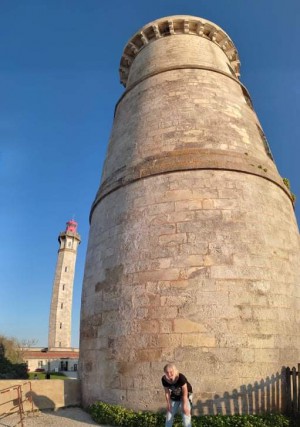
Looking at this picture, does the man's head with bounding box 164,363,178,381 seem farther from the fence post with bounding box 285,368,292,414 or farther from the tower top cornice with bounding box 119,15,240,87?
the tower top cornice with bounding box 119,15,240,87

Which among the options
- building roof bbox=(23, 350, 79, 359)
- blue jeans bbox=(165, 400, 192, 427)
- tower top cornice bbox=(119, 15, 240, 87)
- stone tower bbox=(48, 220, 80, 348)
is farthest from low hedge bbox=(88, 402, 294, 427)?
stone tower bbox=(48, 220, 80, 348)

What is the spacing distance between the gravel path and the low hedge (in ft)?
0.87

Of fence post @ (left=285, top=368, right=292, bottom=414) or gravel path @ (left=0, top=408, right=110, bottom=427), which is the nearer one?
fence post @ (left=285, top=368, right=292, bottom=414)

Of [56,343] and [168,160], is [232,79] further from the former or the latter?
[56,343]

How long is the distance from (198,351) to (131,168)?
15.3ft

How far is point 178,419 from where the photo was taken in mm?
5832

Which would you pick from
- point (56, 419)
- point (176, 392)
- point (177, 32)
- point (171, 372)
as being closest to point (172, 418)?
point (176, 392)

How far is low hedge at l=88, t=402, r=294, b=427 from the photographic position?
18.6 ft

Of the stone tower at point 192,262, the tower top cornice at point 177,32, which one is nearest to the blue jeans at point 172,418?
the stone tower at point 192,262

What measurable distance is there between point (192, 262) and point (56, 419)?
13.4 feet

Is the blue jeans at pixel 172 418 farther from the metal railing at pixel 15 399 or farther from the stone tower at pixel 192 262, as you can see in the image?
the metal railing at pixel 15 399

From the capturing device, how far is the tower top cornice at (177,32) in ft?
43.4

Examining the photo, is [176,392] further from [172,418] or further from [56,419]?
[56,419]

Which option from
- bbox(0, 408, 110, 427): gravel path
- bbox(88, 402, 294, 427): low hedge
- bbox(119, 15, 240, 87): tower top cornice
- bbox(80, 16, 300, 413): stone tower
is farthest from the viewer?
bbox(119, 15, 240, 87): tower top cornice
